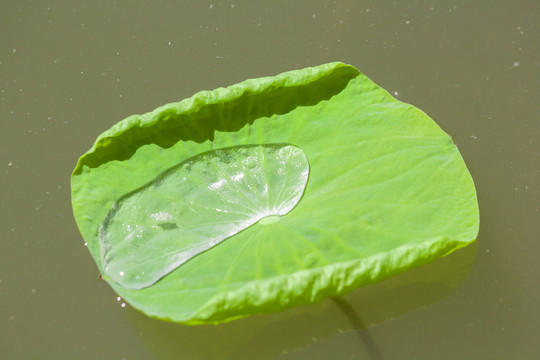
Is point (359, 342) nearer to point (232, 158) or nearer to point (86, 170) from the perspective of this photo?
point (232, 158)

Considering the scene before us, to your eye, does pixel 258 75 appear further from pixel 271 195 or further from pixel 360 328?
pixel 360 328

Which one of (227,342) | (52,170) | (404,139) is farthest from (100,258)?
(404,139)

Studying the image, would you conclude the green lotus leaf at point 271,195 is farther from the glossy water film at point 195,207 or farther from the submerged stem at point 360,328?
the submerged stem at point 360,328

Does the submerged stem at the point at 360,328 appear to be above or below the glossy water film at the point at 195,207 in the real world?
below

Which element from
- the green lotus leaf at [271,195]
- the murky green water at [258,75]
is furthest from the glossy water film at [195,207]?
the murky green water at [258,75]

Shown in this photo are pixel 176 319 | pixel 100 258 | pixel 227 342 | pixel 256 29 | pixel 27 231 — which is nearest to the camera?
pixel 176 319
